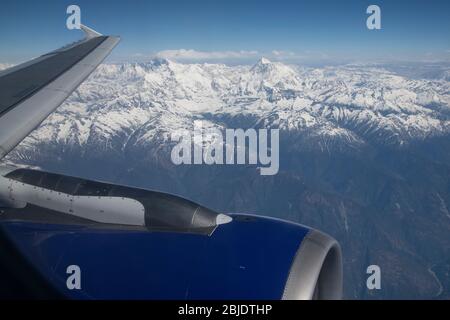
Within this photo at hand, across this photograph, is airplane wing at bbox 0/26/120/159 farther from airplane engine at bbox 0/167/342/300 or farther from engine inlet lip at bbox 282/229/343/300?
engine inlet lip at bbox 282/229/343/300

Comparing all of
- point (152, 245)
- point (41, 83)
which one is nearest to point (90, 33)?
point (41, 83)

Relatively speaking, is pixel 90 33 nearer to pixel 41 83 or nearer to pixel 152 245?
pixel 41 83

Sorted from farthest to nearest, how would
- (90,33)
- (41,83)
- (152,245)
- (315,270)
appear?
(90,33)
(41,83)
(152,245)
(315,270)

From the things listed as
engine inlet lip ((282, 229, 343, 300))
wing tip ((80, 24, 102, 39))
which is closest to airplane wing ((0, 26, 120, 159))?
wing tip ((80, 24, 102, 39))

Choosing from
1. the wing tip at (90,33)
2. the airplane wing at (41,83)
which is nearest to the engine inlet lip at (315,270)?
the airplane wing at (41,83)

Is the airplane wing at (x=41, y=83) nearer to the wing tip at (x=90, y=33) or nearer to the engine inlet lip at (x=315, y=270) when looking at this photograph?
the wing tip at (x=90, y=33)

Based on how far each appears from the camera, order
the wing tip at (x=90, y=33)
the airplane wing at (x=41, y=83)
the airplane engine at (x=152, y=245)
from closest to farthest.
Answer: the airplane engine at (x=152, y=245) → the airplane wing at (x=41, y=83) → the wing tip at (x=90, y=33)
